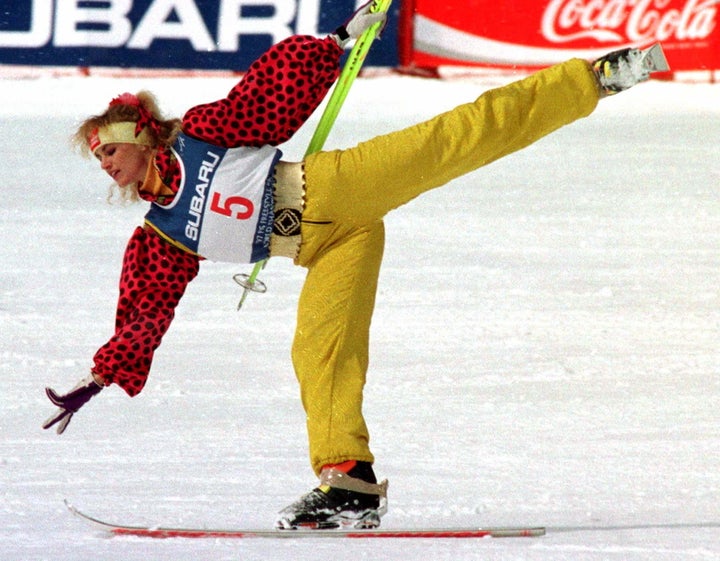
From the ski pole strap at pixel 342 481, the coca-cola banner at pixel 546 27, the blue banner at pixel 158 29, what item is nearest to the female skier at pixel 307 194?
the ski pole strap at pixel 342 481

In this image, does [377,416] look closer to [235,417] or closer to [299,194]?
[235,417]

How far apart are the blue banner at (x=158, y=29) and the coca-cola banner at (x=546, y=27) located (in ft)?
0.99

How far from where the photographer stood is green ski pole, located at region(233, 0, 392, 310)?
10.3 feet

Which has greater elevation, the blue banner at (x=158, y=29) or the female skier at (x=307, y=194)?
the female skier at (x=307, y=194)

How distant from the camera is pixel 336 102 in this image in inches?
128

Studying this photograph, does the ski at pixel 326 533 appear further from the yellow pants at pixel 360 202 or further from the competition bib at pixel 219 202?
the competition bib at pixel 219 202

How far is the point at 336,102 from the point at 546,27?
20.3 ft

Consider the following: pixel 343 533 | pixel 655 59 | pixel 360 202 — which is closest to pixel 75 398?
pixel 343 533

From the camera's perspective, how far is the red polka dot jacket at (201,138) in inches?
117

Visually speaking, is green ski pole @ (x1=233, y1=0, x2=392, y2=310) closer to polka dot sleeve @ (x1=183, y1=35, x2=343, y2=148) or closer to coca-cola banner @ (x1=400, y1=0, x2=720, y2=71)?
polka dot sleeve @ (x1=183, y1=35, x2=343, y2=148)

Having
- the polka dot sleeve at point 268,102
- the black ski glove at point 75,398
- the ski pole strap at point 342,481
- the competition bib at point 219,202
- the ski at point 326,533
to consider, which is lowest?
the ski at point 326,533

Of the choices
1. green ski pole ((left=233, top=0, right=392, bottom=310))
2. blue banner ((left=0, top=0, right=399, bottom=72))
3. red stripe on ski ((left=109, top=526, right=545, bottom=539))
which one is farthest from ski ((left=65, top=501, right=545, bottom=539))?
blue banner ((left=0, top=0, right=399, bottom=72))

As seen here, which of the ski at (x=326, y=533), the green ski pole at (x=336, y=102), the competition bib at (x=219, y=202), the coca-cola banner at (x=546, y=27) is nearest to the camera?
the competition bib at (x=219, y=202)

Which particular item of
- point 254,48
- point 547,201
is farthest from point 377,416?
point 254,48
